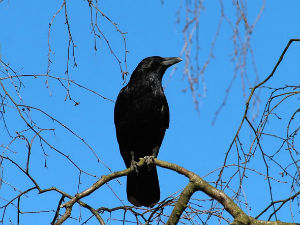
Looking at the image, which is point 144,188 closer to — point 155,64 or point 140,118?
point 140,118

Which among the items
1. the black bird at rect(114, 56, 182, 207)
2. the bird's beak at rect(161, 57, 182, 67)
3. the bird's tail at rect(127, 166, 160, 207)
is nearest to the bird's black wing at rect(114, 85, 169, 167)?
the black bird at rect(114, 56, 182, 207)

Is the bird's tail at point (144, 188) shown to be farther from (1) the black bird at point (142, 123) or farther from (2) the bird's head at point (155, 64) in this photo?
(2) the bird's head at point (155, 64)

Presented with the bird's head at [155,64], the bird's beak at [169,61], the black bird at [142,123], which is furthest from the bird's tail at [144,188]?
the bird's beak at [169,61]

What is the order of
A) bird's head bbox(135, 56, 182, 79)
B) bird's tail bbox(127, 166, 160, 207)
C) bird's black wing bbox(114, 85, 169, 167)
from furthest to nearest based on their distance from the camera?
bird's head bbox(135, 56, 182, 79), bird's tail bbox(127, 166, 160, 207), bird's black wing bbox(114, 85, 169, 167)

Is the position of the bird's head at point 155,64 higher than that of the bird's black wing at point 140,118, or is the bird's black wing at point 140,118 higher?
the bird's head at point 155,64

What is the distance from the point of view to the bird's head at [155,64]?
16.7ft

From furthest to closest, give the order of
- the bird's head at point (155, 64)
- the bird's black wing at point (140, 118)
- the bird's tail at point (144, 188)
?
the bird's head at point (155, 64) < the bird's tail at point (144, 188) < the bird's black wing at point (140, 118)

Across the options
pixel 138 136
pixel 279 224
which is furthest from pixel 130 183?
pixel 279 224

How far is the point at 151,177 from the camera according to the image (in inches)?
195

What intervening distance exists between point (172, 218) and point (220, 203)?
35 cm

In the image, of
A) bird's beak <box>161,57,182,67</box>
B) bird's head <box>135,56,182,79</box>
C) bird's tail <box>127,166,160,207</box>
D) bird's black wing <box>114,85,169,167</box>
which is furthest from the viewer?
bird's beak <box>161,57,182,67</box>

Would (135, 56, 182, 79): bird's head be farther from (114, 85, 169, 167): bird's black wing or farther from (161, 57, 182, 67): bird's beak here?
(114, 85, 169, 167): bird's black wing

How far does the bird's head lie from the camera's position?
16.7 feet

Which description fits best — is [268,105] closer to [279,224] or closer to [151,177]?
[279,224]
